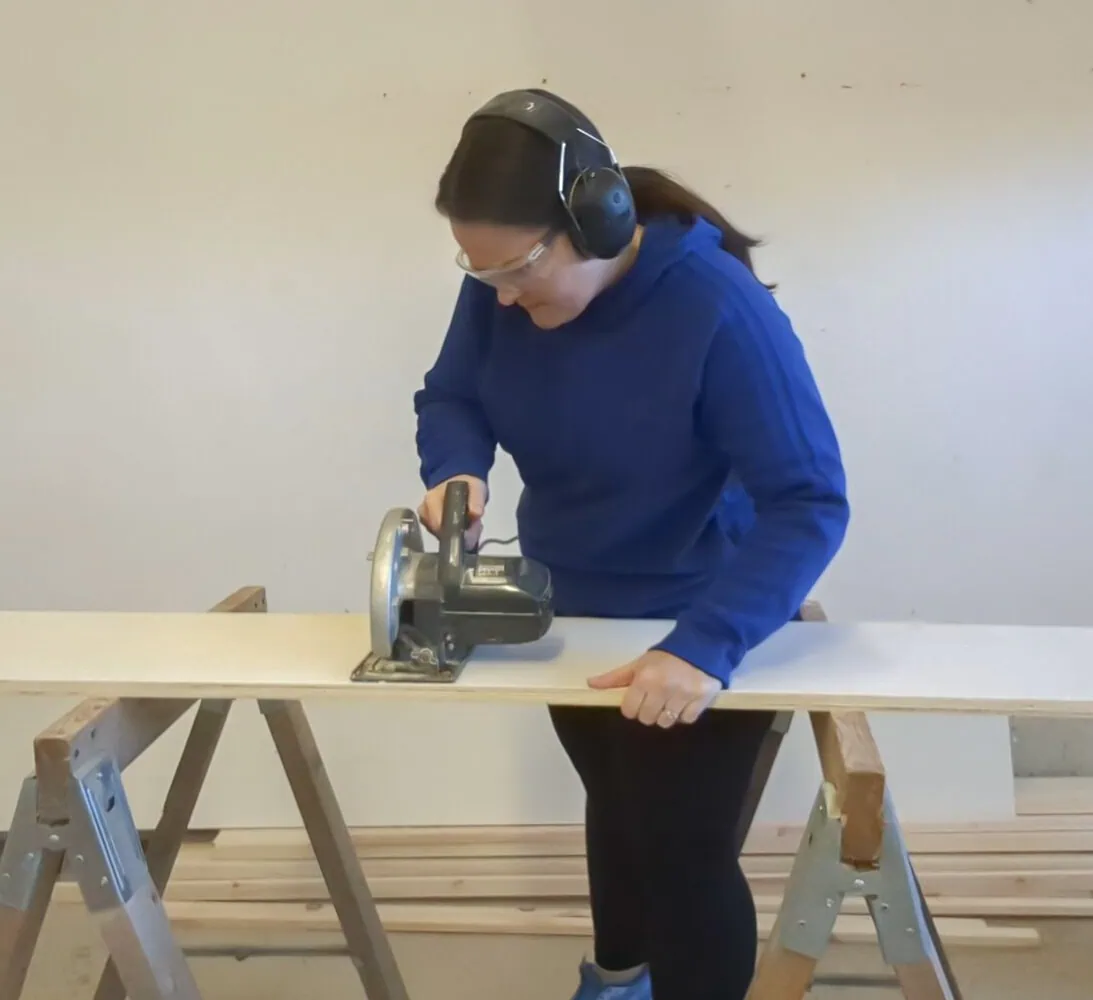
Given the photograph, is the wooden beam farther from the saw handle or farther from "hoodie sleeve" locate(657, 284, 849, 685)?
the saw handle

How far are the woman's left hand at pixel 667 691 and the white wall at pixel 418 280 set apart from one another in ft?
3.66

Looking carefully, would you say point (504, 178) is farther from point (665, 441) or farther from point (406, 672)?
point (406, 672)

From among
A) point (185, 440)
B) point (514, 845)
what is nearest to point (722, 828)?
point (514, 845)

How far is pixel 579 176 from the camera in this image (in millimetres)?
1058

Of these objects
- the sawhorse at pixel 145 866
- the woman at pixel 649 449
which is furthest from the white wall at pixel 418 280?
the sawhorse at pixel 145 866

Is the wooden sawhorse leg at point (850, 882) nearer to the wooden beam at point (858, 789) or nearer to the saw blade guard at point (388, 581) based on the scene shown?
the wooden beam at point (858, 789)

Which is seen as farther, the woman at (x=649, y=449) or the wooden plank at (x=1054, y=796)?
the wooden plank at (x=1054, y=796)

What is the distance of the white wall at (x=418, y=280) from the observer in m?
1.96

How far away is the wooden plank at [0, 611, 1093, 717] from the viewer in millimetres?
1120

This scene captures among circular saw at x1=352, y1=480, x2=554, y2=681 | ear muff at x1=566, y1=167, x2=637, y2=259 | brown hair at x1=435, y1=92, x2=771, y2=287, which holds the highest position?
brown hair at x1=435, y1=92, x2=771, y2=287

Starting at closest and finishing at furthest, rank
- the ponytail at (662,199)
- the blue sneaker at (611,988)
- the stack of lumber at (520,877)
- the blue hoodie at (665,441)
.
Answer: the blue hoodie at (665,441) < the ponytail at (662,199) < the blue sneaker at (611,988) < the stack of lumber at (520,877)

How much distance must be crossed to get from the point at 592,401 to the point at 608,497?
0.43ft

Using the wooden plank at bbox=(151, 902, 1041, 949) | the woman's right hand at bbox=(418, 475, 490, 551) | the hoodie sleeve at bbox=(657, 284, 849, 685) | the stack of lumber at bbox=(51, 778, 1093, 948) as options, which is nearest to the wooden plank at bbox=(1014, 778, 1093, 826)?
the stack of lumber at bbox=(51, 778, 1093, 948)

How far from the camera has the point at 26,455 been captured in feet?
7.10
